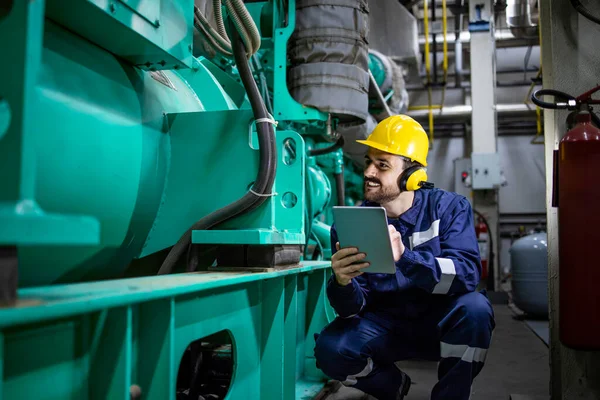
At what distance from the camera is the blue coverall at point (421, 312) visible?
71.9 inches

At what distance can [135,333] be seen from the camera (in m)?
1.13

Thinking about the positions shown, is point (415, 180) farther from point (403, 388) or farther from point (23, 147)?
point (23, 147)

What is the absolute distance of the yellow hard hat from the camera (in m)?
2.13

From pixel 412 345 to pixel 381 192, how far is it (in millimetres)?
635

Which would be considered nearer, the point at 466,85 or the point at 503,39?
the point at 503,39

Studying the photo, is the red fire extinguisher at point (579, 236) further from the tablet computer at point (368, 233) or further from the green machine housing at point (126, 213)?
the green machine housing at point (126, 213)

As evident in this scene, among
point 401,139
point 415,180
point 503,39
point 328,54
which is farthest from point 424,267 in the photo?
point 503,39

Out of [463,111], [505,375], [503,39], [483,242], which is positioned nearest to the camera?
[505,375]

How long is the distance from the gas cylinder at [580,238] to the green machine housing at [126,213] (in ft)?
3.31

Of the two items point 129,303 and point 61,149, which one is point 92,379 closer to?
point 129,303

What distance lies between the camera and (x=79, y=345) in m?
1.00

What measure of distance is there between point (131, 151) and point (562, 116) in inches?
70.0

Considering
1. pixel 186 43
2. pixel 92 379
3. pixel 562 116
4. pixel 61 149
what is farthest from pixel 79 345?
pixel 562 116

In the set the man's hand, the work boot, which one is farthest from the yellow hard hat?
the work boot
